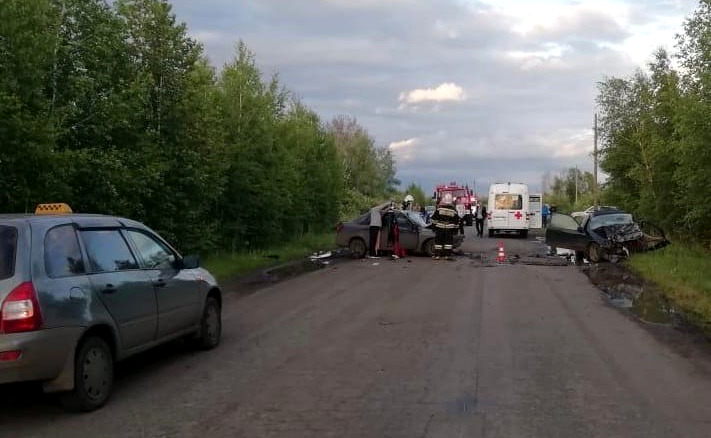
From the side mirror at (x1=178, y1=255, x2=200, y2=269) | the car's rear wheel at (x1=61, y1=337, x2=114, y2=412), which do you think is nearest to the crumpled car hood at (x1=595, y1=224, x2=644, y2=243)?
the side mirror at (x1=178, y1=255, x2=200, y2=269)

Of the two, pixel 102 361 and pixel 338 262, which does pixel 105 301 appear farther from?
pixel 338 262

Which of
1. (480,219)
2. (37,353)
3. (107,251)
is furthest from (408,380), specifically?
(480,219)

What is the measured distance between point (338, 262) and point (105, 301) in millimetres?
15761

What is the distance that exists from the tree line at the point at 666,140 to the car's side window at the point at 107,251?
1315 centimetres

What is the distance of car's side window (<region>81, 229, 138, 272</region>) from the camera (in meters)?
6.52

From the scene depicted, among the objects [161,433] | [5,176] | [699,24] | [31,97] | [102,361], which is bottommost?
[161,433]

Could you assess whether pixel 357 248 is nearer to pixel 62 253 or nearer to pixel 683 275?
pixel 683 275

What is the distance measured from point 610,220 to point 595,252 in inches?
50.8

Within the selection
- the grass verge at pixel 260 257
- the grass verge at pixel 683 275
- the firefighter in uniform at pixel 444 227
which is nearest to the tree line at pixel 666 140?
the grass verge at pixel 683 275

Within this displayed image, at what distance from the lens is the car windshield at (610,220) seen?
2165 cm

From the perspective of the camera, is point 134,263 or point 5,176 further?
point 5,176

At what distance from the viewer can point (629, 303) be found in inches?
516

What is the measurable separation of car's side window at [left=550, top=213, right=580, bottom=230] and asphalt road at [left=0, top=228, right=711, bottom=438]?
10306mm

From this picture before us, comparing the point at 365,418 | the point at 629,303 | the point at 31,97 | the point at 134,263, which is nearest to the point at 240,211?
the point at 31,97
